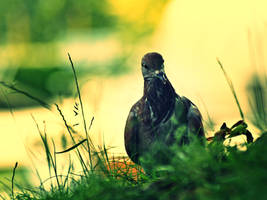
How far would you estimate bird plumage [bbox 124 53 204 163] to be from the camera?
4.50 feet

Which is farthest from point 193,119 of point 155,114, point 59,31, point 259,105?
point 59,31

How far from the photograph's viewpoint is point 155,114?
1417 millimetres

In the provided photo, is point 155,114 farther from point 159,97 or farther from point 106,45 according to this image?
point 106,45

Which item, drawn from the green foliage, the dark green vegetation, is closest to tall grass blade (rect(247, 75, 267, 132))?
the dark green vegetation

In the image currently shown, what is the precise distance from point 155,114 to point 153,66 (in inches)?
6.8

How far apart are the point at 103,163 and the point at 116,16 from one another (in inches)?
505

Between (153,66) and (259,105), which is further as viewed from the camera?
(153,66)

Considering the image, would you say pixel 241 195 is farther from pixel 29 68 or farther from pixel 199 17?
pixel 29 68

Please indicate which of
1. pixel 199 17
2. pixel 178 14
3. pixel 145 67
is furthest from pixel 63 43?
pixel 145 67

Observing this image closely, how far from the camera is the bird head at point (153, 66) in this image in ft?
4.85

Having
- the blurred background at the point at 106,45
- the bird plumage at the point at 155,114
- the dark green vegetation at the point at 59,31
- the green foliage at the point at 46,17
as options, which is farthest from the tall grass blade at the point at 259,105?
the green foliage at the point at 46,17

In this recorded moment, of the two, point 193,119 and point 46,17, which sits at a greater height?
point 46,17

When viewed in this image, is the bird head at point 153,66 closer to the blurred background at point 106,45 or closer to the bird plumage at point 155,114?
the bird plumage at point 155,114

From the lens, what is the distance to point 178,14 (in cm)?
1066
